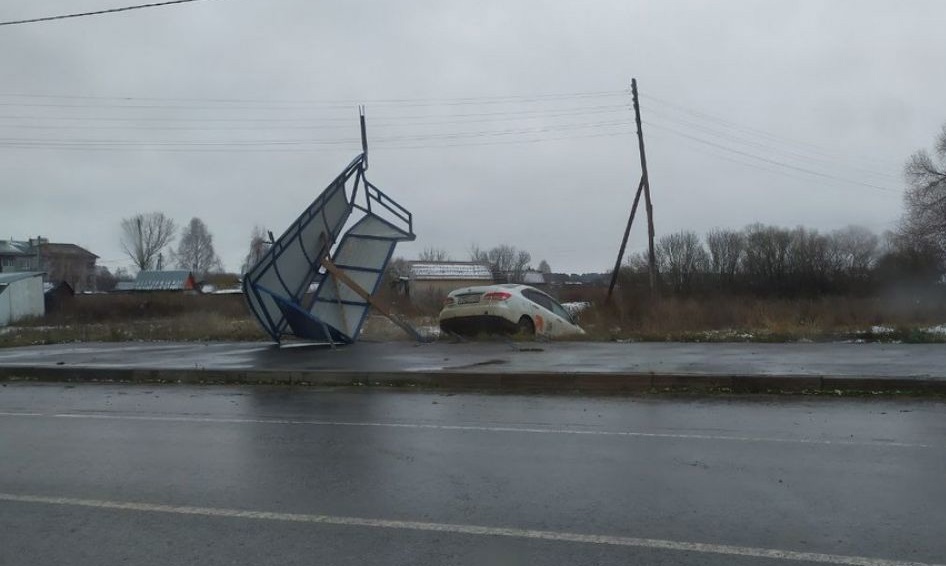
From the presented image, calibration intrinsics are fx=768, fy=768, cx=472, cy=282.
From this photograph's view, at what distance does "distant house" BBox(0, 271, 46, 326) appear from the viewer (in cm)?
4197

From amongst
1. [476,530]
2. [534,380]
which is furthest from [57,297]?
[476,530]

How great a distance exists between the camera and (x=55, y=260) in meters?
105

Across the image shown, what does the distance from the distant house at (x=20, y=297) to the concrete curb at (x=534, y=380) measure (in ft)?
108

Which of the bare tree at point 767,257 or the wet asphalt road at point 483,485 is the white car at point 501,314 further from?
the bare tree at point 767,257

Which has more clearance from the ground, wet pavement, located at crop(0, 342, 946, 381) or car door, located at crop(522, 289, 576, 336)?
car door, located at crop(522, 289, 576, 336)

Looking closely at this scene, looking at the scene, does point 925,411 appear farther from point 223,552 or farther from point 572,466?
point 223,552

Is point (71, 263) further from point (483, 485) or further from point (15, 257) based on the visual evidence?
point (483, 485)

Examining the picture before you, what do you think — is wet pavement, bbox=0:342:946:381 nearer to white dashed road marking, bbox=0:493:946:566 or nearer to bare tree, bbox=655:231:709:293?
white dashed road marking, bbox=0:493:946:566

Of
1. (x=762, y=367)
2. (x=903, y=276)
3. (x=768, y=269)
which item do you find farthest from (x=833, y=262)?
(x=762, y=367)

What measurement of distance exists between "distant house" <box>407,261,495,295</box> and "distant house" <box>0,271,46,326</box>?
2651 cm

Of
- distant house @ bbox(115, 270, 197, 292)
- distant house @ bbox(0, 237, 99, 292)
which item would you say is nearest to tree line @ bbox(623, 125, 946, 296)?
distant house @ bbox(115, 270, 197, 292)

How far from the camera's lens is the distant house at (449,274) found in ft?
214

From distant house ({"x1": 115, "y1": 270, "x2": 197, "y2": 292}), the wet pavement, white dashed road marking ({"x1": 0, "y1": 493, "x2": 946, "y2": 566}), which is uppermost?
distant house ({"x1": 115, "y1": 270, "x2": 197, "y2": 292})

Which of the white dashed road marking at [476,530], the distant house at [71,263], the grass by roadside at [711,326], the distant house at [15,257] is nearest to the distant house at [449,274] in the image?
the grass by roadside at [711,326]
